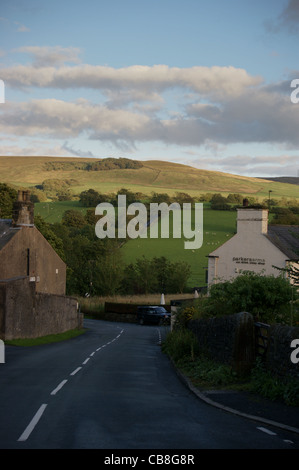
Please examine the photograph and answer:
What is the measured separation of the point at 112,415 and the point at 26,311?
2177cm

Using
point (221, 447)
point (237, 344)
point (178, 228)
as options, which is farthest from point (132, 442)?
point (178, 228)

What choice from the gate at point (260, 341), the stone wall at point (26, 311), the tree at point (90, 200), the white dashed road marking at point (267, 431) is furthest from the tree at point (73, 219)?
the white dashed road marking at point (267, 431)

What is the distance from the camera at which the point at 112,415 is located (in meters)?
11.1

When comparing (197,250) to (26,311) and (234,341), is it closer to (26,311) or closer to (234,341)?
(26,311)

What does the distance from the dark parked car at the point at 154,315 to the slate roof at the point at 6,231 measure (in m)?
23.0

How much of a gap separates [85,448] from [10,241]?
1327 inches

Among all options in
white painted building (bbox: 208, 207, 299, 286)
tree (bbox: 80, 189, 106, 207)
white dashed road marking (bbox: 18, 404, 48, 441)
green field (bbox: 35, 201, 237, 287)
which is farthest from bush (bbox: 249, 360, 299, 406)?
tree (bbox: 80, 189, 106, 207)

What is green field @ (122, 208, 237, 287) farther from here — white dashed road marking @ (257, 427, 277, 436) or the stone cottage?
white dashed road marking @ (257, 427, 277, 436)

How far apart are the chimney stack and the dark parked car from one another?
73.1ft

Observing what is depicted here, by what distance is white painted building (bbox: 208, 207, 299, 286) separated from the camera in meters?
42.9

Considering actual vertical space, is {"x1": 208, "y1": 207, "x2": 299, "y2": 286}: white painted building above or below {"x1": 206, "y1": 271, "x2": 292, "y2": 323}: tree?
above

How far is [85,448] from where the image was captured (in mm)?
8391

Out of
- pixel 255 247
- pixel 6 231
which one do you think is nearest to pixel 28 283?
pixel 6 231

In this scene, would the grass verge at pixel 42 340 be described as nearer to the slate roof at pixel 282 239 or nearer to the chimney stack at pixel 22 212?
the chimney stack at pixel 22 212
